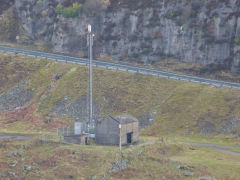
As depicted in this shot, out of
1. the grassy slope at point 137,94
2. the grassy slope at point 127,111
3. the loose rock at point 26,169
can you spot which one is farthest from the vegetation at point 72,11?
the loose rock at point 26,169

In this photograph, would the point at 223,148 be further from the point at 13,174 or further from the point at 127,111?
the point at 13,174

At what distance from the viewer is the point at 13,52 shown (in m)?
112

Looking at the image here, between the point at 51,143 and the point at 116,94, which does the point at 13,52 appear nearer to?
the point at 116,94

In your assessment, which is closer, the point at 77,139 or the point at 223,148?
the point at 77,139

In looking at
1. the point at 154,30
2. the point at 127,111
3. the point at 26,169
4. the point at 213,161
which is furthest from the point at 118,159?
the point at 154,30

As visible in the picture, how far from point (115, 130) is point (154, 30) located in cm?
4671

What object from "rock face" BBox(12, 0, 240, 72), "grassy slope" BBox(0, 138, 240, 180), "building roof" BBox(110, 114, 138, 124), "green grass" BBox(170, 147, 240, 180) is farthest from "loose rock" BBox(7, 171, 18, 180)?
"rock face" BBox(12, 0, 240, 72)

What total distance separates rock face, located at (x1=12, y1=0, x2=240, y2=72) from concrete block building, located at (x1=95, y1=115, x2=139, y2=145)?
36.5 metres

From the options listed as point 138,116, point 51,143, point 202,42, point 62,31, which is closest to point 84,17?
point 62,31

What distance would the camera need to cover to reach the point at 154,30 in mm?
108062

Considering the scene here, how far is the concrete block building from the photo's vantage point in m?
65.2

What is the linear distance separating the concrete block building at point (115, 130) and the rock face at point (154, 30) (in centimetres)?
3652

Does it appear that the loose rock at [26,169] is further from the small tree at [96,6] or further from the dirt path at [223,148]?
the small tree at [96,6]

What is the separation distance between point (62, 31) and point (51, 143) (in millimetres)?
55417
